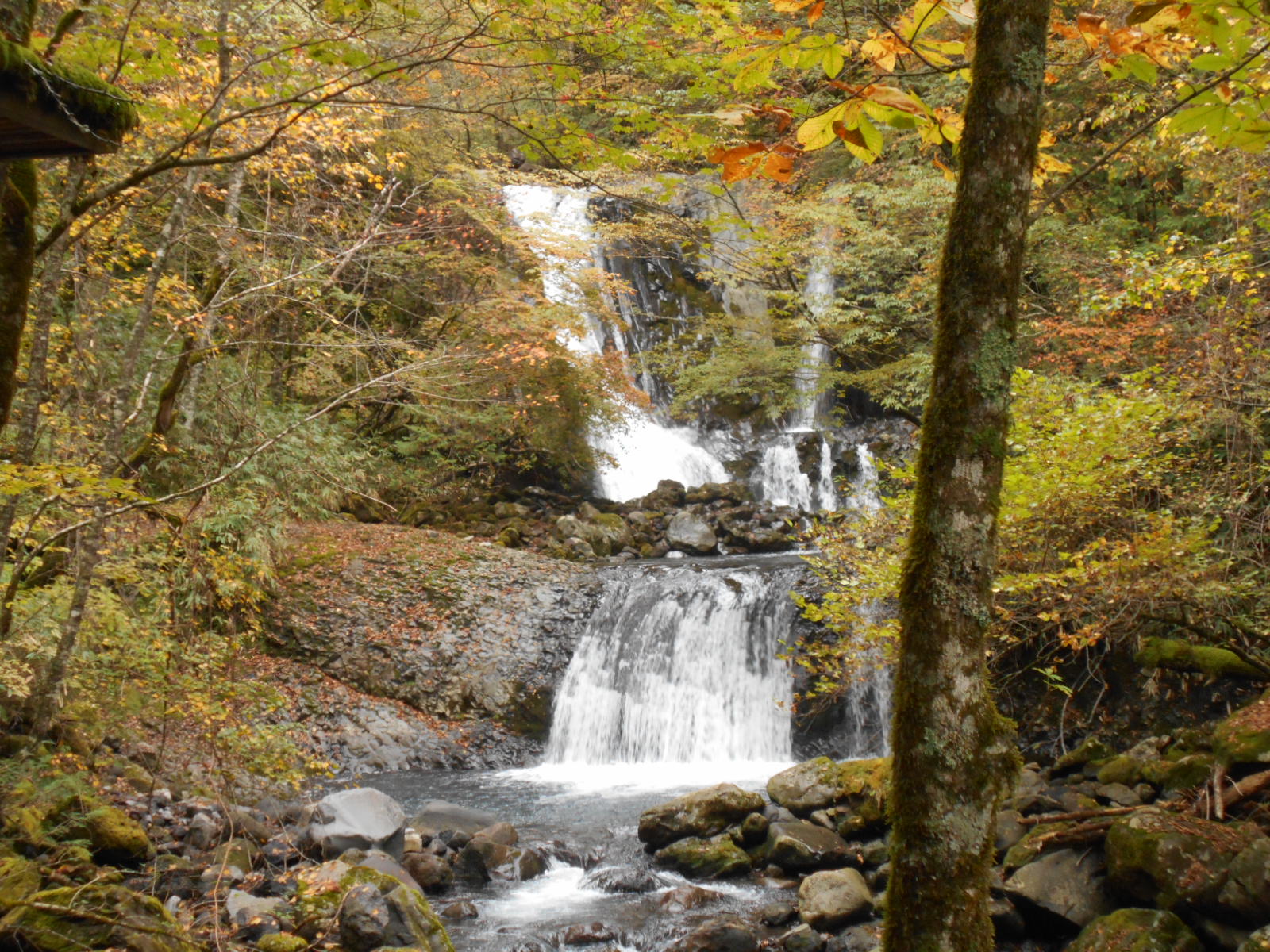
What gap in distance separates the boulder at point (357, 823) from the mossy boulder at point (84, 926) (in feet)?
7.69

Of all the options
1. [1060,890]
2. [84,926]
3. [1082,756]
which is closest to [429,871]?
[84,926]

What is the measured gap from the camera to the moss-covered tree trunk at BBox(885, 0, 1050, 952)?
79.8 inches

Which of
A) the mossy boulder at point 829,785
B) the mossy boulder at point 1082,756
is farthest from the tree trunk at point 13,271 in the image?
the mossy boulder at point 1082,756

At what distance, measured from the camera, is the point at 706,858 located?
267 inches

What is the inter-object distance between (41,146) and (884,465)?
6.55 m

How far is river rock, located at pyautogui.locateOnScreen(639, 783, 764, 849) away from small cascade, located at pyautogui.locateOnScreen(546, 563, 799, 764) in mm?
2738

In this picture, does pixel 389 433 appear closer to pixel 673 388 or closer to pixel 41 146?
pixel 673 388

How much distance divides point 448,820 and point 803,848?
10.7 feet

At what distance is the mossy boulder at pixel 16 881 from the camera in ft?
11.5

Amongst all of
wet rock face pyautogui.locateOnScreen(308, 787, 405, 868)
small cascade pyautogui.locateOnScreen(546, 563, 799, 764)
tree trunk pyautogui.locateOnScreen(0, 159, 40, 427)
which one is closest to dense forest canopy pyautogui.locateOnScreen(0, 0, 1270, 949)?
tree trunk pyautogui.locateOnScreen(0, 159, 40, 427)

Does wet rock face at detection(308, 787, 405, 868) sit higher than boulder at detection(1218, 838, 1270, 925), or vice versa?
boulder at detection(1218, 838, 1270, 925)

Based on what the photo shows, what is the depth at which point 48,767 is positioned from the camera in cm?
527

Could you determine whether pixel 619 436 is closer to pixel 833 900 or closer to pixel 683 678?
pixel 683 678

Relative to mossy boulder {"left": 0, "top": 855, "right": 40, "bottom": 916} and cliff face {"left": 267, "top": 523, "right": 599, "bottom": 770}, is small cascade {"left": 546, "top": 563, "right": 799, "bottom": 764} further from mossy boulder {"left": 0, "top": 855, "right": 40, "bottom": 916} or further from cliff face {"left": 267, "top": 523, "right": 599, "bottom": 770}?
mossy boulder {"left": 0, "top": 855, "right": 40, "bottom": 916}
